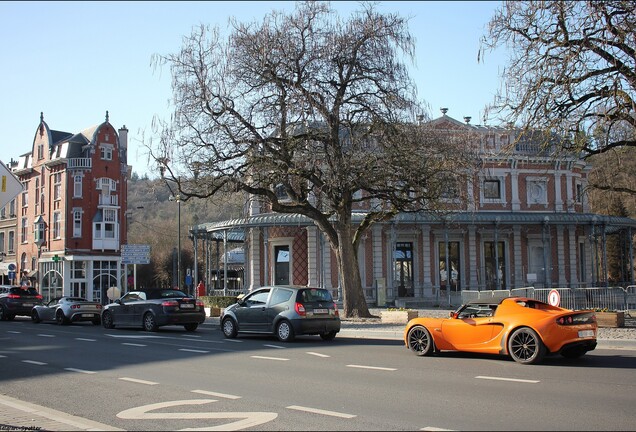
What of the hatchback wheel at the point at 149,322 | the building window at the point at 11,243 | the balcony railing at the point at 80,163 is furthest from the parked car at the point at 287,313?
the building window at the point at 11,243

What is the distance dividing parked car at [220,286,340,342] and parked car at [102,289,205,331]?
3.66m

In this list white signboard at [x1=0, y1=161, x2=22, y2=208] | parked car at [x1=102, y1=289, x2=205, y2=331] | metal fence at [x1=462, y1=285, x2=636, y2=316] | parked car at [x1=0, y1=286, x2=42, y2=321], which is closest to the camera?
white signboard at [x1=0, y1=161, x2=22, y2=208]

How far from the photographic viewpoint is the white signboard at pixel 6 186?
11.3 meters

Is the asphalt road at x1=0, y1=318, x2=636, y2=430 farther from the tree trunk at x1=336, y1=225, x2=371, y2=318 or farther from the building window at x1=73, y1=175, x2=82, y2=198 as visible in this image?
the building window at x1=73, y1=175, x2=82, y2=198

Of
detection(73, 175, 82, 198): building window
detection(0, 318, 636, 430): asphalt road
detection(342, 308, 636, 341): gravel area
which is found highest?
detection(73, 175, 82, 198): building window

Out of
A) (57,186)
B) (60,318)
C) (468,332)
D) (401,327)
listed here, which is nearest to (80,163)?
(57,186)

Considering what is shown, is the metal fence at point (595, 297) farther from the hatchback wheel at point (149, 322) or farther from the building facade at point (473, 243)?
the hatchback wheel at point (149, 322)

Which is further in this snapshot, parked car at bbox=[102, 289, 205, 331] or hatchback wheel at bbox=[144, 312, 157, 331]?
hatchback wheel at bbox=[144, 312, 157, 331]

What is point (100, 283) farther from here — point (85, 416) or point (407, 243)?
point (85, 416)

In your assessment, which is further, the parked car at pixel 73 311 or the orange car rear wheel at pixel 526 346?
the parked car at pixel 73 311

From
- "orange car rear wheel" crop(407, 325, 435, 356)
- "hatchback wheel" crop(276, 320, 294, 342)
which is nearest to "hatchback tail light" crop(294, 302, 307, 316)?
"hatchback wheel" crop(276, 320, 294, 342)

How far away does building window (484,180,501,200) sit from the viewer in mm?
42500

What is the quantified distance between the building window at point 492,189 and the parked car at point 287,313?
84.4ft

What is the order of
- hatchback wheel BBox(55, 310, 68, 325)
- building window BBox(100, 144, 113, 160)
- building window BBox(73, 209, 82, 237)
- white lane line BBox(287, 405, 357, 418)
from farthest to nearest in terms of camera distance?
building window BBox(100, 144, 113, 160), building window BBox(73, 209, 82, 237), hatchback wheel BBox(55, 310, 68, 325), white lane line BBox(287, 405, 357, 418)
